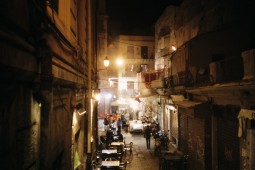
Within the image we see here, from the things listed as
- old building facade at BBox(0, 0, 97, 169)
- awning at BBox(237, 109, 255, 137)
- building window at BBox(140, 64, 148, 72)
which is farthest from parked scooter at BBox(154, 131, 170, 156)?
building window at BBox(140, 64, 148, 72)

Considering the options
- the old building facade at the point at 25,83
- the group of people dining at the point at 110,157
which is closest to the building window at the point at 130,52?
the group of people dining at the point at 110,157

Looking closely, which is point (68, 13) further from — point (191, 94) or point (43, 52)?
point (191, 94)

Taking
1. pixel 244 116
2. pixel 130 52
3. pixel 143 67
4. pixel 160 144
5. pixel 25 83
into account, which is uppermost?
pixel 130 52

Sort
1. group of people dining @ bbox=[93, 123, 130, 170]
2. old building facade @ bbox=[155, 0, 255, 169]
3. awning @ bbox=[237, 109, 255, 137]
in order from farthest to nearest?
group of people dining @ bbox=[93, 123, 130, 170]
old building facade @ bbox=[155, 0, 255, 169]
awning @ bbox=[237, 109, 255, 137]

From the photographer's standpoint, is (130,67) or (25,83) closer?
(25,83)

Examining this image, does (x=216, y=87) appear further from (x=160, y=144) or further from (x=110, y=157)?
(x=160, y=144)

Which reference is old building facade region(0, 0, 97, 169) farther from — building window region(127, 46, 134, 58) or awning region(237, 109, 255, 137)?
building window region(127, 46, 134, 58)

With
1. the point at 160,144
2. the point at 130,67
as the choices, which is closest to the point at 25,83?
the point at 160,144

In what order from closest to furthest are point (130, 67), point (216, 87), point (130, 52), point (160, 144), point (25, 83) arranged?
point (25, 83)
point (216, 87)
point (160, 144)
point (130, 52)
point (130, 67)

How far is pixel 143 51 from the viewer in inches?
2060

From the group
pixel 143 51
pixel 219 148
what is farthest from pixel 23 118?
pixel 143 51

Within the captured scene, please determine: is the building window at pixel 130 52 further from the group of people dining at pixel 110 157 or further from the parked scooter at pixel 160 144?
the group of people dining at pixel 110 157

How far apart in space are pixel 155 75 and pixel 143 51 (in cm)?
1817

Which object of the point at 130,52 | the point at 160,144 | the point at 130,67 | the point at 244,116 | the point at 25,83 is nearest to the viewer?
the point at 25,83
